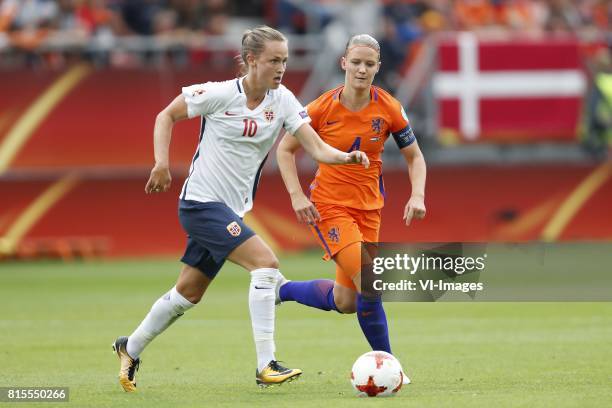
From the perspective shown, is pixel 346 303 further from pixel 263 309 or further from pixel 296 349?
pixel 296 349

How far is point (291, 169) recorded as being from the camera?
8781 millimetres

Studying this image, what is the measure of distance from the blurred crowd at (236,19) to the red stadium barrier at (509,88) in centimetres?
102

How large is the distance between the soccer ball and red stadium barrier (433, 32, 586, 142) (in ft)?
47.1

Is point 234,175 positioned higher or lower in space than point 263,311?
higher

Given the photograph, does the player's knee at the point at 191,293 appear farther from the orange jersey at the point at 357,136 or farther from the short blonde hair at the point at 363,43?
the short blonde hair at the point at 363,43

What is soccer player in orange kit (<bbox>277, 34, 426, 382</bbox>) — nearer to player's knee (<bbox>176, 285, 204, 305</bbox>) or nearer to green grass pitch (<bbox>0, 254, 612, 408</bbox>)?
green grass pitch (<bbox>0, 254, 612, 408</bbox>)

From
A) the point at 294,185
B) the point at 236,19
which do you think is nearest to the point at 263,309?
the point at 294,185

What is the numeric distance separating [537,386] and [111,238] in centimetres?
1409

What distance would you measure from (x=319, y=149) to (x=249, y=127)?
0.49 metres

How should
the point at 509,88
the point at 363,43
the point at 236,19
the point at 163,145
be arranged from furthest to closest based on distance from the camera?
the point at 236,19
the point at 509,88
the point at 363,43
the point at 163,145

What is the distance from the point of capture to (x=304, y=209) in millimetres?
8422

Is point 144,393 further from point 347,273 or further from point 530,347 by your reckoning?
point 530,347

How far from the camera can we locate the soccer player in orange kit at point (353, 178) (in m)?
8.49

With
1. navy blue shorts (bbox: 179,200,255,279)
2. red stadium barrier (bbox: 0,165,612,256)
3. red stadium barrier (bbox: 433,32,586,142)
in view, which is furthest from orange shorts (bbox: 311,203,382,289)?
red stadium barrier (bbox: 433,32,586,142)
